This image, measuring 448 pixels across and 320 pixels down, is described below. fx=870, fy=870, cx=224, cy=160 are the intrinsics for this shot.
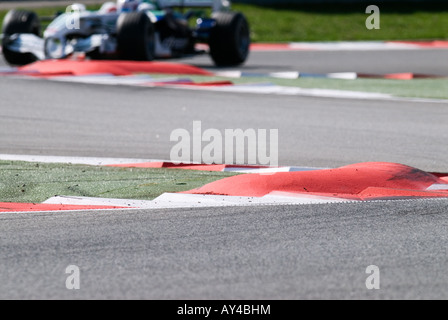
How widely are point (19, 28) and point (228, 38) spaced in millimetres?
3309

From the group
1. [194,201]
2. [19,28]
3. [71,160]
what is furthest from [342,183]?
[19,28]

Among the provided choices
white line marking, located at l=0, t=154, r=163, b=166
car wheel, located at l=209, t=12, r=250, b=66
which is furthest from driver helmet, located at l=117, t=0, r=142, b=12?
white line marking, located at l=0, t=154, r=163, b=166

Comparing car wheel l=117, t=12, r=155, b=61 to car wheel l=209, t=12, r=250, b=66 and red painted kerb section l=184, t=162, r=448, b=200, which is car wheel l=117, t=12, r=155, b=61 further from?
red painted kerb section l=184, t=162, r=448, b=200

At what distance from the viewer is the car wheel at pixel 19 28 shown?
13250mm

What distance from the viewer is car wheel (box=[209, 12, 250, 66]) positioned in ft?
45.8

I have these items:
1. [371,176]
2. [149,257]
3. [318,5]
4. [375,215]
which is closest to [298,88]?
[371,176]

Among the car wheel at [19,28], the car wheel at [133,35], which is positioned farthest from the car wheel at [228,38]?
the car wheel at [19,28]

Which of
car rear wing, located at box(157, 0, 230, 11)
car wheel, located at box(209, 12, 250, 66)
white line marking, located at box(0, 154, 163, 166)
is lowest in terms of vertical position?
white line marking, located at box(0, 154, 163, 166)

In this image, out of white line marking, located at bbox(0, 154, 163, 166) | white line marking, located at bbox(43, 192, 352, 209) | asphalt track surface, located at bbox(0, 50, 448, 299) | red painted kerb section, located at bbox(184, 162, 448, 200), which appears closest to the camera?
asphalt track surface, located at bbox(0, 50, 448, 299)

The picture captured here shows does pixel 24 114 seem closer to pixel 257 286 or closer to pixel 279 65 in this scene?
pixel 257 286

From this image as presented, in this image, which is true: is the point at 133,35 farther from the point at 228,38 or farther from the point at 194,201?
the point at 194,201

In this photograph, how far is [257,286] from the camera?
3.57m

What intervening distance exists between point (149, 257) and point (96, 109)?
5.20 metres

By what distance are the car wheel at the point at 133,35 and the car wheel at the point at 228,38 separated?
1.52m
